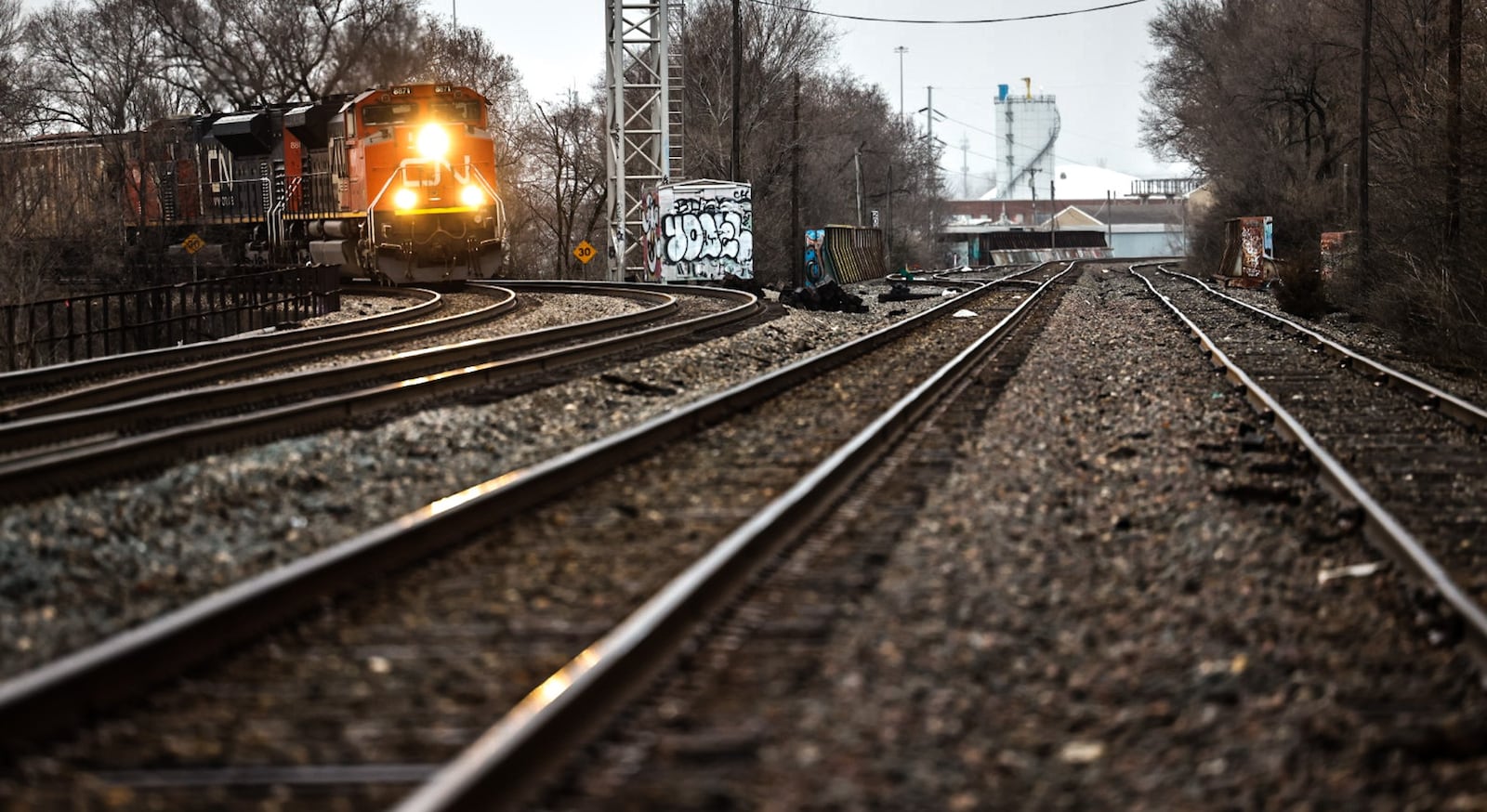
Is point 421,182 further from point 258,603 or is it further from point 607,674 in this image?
point 607,674

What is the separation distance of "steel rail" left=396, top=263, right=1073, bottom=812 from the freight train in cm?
2057

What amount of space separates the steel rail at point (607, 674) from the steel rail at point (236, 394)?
4668mm

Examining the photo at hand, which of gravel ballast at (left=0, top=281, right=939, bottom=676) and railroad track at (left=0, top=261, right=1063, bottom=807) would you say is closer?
railroad track at (left=0, top=261, right=1063, bottom=807)

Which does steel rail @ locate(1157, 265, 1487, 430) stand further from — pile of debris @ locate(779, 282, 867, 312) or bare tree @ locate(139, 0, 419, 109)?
bare tree @ locate(139, 0, 419, 109)

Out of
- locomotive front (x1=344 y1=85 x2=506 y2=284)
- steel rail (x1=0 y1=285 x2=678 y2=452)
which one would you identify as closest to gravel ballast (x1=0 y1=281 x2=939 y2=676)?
steel rail (x1=0 y1=285 x2=678 y2=452)

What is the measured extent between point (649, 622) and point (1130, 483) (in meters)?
4.33

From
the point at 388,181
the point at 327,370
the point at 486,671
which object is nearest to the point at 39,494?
the point at 486,671

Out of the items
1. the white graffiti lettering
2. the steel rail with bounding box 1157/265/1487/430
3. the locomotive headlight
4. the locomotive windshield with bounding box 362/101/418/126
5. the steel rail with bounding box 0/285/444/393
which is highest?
the locomotive windshield with bounding box 362/101/418/126

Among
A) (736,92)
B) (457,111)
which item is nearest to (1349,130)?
(736,92)

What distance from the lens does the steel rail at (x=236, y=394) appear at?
29.4ft

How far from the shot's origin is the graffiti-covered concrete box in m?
33.5

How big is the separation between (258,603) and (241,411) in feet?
19.6

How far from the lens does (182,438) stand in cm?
836

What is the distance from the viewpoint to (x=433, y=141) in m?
26.9
